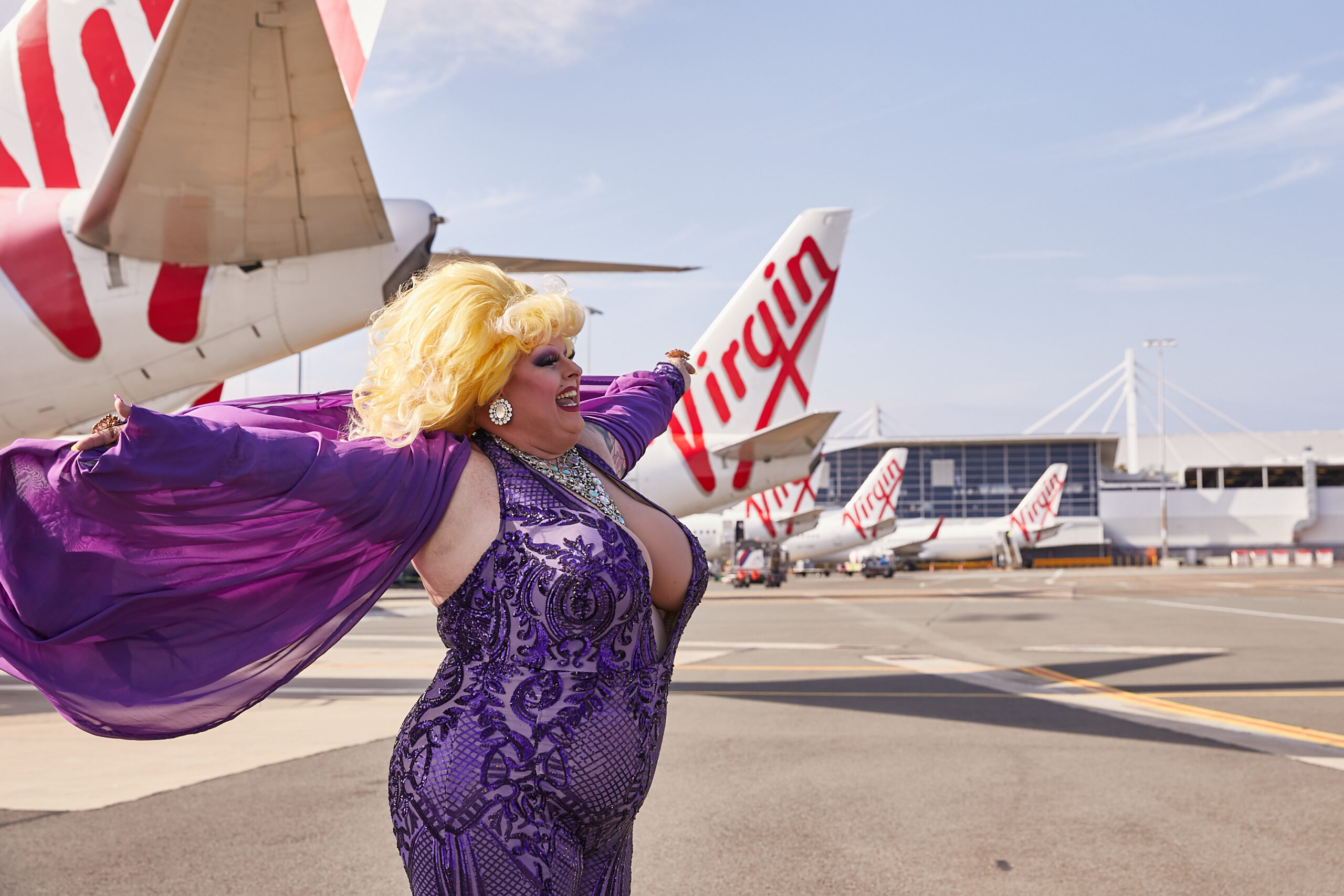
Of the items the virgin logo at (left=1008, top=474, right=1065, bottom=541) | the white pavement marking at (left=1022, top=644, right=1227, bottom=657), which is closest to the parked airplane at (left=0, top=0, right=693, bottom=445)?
the white pavement marking at (left=1022, top=644, right=1227, bottom=657)

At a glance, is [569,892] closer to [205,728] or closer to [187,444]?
[205,728]

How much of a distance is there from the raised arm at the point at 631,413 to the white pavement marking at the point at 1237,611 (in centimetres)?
2061

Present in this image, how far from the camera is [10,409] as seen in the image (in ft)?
28.4

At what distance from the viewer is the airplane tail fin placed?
991 centimetres

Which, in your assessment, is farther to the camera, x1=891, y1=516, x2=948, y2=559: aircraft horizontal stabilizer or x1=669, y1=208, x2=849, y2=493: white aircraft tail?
x1=891, y1=516, x2=948, y2=559: aircraft horizontal stabilizer

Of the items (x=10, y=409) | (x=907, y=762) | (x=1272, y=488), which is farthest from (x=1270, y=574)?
(x=10, y=409)

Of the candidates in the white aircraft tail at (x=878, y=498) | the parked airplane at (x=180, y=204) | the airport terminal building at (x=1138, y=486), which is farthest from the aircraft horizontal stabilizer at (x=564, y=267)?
the airport terminal building at (x=1138, y=486)

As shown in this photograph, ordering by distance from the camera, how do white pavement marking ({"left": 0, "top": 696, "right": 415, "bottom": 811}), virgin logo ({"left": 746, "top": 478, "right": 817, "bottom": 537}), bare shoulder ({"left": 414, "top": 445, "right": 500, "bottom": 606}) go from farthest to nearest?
virgin logo ({"left": 746, "top": 478, "right": 817, "bottom": 537})
white pavement marking ({"left": 0, "top": 696, "right": 415, "bottom": 811})
bare shoulder ({"left": 414, "top": 445, "right": 500, "bottom": 606})

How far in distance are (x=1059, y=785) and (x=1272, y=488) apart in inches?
3854

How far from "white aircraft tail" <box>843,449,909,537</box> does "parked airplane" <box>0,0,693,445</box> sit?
157ft

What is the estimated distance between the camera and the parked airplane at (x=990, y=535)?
73.2m

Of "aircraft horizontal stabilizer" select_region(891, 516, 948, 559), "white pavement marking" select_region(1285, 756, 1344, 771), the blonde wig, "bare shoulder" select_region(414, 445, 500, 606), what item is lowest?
"aircraft horizontal stabilizer" select_region(891, 516, 948, 559)

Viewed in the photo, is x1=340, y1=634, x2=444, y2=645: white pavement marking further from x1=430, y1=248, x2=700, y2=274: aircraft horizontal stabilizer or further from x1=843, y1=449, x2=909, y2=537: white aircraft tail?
x1=843, y1=449, x2=909, y2=537: white aircraft tail

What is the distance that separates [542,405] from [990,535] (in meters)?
77.0
